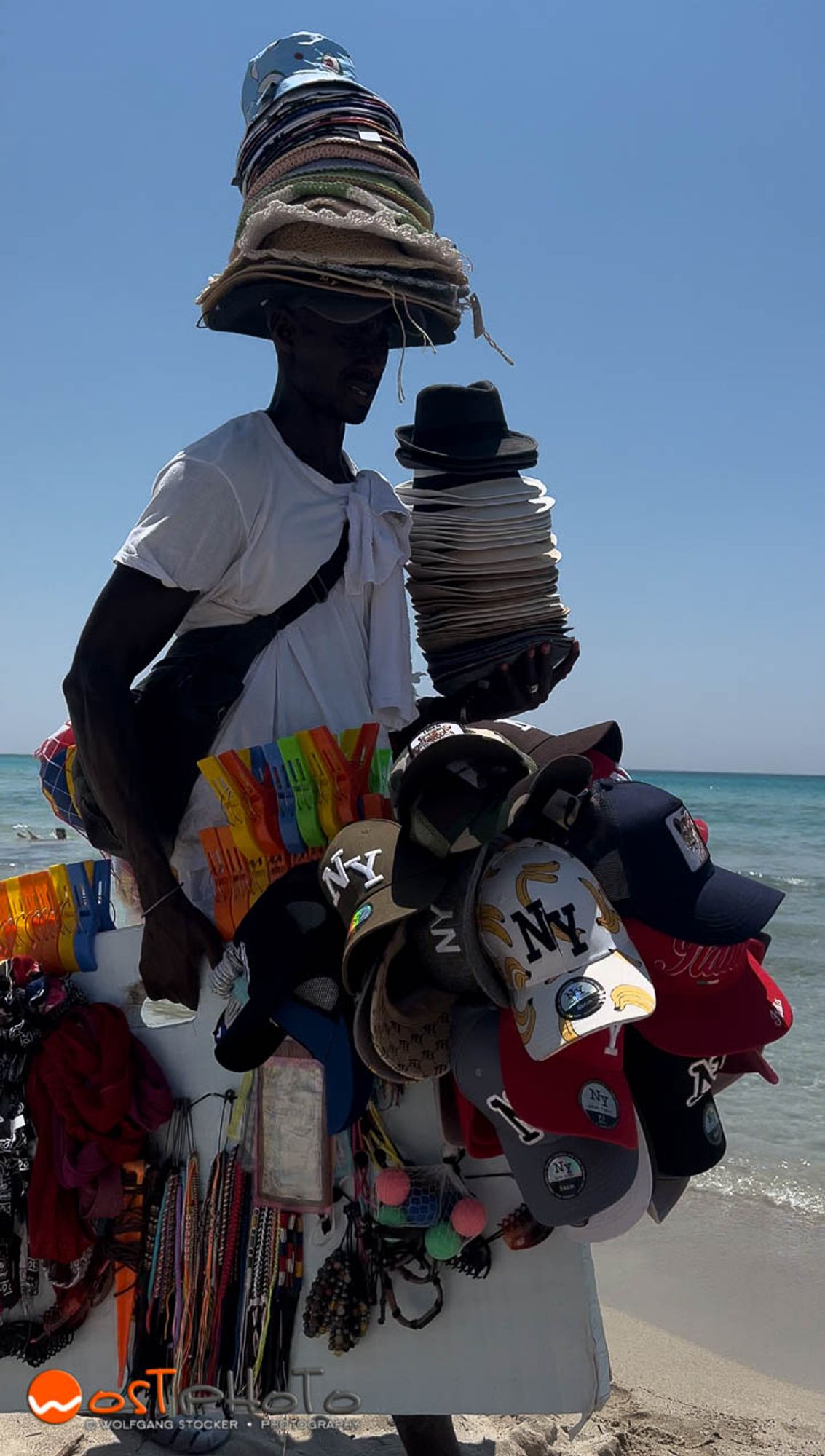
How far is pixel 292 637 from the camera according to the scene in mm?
1879

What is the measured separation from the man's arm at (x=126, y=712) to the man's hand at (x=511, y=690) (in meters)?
0.61

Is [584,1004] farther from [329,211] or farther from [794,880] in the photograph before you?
[794,880]

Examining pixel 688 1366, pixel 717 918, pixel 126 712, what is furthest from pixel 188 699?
pixel 688 1366

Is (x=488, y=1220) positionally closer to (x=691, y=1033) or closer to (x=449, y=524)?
(x=691, y=1033)

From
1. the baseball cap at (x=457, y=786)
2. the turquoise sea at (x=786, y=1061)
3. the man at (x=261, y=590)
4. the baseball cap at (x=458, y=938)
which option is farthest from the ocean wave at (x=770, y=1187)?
the baseball cap at (x=457, y=786)

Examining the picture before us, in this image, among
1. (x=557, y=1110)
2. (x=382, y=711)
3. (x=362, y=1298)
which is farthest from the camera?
(x=382, y=711)

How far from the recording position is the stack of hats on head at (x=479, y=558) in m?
2.11

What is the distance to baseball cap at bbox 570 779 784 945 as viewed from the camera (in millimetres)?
1430

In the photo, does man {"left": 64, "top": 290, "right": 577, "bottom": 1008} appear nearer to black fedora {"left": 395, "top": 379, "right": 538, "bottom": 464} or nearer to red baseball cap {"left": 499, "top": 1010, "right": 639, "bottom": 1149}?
black fedora {"left": 395, "top": 379, "right": 538, "bottom": 464}

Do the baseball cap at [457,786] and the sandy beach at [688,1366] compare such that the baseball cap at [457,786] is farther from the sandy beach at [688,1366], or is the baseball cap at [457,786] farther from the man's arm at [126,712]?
the sandy beach at [688,1366]

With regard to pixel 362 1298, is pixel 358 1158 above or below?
above

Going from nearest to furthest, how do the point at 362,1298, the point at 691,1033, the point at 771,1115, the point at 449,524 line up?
1. the point at 691,1033
2. the point at 362,1298
3. the point at 449,524
4. the point at 771,1115

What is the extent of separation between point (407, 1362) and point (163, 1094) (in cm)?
60

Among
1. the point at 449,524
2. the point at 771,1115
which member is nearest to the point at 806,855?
the point at 771,1115
